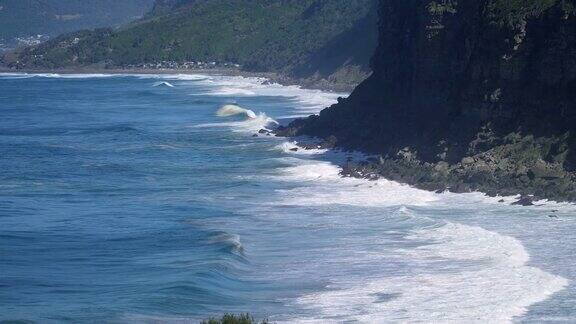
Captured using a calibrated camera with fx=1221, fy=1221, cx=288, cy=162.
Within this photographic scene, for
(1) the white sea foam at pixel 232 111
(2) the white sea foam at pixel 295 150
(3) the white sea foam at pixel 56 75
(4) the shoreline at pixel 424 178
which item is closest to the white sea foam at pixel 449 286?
(4) the shoreline at pixel 424 178

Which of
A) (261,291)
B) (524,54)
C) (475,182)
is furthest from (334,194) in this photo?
(261,291)

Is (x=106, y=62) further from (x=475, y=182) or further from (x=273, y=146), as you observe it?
(x=475, y=182)

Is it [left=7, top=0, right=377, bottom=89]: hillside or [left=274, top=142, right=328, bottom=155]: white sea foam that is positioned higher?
[left=7, top=0, right=377, bottom=89]: hillside

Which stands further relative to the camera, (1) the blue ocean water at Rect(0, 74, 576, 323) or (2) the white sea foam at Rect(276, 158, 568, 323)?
(1) the blue ocean water at Rect(0, 74, 576, 323)

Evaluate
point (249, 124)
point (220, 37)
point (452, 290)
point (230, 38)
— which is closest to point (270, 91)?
point (249, 124)

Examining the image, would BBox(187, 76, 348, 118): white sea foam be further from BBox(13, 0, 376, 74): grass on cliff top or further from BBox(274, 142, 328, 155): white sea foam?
BBox(274, 142, 328, 155): white sea foam

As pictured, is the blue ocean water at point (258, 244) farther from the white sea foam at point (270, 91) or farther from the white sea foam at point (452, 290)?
the white sea foam at point (270, 91)

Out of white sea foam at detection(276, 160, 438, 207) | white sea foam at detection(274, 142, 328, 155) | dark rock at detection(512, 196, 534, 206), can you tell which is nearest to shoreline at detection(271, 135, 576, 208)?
dark rock at detection(512, 196, 534, 206)

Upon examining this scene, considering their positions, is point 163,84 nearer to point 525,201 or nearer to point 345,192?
point 345,192
